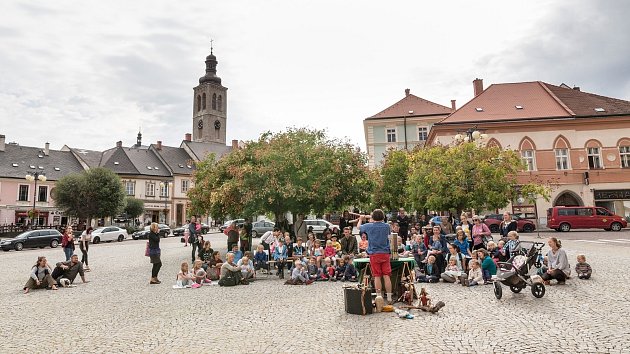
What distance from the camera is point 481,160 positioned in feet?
82.2

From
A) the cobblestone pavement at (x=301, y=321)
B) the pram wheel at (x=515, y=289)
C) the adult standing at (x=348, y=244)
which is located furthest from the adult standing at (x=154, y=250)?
the pram wheel at (x=515, y=289)

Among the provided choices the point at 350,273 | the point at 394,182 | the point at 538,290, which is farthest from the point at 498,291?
the point at 394,182

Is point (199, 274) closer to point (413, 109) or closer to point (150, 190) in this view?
point (413, 109)

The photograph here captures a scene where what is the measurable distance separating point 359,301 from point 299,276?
4507 mm

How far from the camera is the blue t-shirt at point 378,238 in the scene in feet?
27.2

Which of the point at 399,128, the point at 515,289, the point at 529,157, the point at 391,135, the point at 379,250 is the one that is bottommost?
the point at 515,289

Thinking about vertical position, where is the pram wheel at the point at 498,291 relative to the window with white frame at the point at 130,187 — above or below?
below

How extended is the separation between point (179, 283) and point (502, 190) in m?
19.8

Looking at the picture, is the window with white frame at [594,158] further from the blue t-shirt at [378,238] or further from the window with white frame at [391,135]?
the blue t-shirt at [378,238]

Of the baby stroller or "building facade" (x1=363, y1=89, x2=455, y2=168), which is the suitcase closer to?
the baby stroller

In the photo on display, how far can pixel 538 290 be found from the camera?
29.7ft

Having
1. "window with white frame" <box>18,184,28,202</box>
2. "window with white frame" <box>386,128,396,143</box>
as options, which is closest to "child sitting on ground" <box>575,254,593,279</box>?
"window with white frame" <box>386,128,396,143</box>

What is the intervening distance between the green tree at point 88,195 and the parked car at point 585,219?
1674 inches

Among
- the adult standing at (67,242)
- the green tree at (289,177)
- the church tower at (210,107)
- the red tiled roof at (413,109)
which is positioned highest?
the church tower at (210,107)
